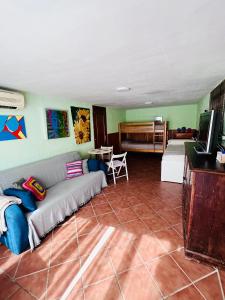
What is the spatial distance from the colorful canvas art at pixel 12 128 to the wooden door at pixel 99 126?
87.7 inches

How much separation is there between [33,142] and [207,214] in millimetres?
2762

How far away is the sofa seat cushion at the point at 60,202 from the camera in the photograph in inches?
72.7

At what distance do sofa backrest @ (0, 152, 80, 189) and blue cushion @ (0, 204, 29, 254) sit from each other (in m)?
0.57

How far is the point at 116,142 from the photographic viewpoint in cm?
602

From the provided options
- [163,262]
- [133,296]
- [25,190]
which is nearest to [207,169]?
[163,262]

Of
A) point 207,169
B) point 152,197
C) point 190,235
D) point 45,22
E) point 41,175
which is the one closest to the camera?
point 45,22

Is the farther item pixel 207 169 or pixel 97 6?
pixel 207 169

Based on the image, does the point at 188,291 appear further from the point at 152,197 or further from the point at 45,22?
the point at 45,22

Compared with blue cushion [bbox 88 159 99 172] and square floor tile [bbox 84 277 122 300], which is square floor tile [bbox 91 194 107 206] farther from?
square floor tile [bbox 84 277 122 300]

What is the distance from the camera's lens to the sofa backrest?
2.16m

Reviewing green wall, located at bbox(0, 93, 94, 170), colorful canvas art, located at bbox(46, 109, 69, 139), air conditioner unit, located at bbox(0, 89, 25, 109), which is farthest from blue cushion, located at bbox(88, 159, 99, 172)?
air conditioner unit, located at bbox(0, 89, 25, 109)

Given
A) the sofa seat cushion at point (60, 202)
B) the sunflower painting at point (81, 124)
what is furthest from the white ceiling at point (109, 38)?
the sunflower painting at point (81, 124)

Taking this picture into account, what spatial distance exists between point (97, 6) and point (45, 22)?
33 centimetres

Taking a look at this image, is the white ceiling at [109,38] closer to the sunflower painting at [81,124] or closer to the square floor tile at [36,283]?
A: the sunflower painting at [81,124]
